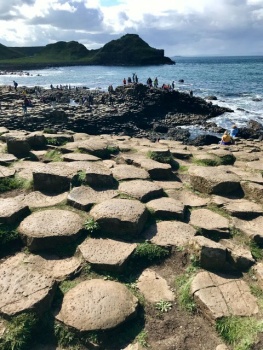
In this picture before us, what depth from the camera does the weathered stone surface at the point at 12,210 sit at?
435cm

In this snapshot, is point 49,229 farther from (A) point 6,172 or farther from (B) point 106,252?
(A) point 6,172

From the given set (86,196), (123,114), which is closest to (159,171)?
(86,196)

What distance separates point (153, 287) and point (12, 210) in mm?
2193

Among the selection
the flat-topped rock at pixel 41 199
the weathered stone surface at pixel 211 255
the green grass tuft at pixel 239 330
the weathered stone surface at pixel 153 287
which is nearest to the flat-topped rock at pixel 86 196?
the flat-topped rock at pixel 41 199

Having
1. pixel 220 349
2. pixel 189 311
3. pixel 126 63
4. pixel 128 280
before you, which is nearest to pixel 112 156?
pixel 128 280

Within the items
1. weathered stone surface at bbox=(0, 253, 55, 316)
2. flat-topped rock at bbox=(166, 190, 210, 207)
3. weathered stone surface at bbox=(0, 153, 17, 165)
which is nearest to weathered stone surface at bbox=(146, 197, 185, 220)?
flat-topped rock at bbox=(166, 190, 210, 207)

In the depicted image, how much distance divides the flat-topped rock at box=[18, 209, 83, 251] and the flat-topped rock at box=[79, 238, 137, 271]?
0.78 feet

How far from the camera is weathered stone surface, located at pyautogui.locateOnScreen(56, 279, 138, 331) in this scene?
3052 mm

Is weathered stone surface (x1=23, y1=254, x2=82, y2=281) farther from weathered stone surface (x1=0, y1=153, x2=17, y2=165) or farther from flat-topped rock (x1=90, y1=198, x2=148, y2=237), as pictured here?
weathered stone surface (x1=0, y1=153, x2=17, y2=165)

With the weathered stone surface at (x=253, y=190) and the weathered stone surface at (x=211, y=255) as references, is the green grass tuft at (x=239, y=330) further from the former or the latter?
the weathered stone surface at (x=253, y=190)

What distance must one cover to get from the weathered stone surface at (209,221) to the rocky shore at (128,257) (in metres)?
0.02

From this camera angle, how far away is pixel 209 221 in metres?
4.68

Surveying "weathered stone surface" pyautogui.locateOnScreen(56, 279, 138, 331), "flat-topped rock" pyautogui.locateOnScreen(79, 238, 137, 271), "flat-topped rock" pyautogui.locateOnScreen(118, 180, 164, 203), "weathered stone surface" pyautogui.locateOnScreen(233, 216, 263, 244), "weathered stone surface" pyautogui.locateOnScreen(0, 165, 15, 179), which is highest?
"weathered stone surface" pyautogui.locateOnScreen(0, 165, 15, 179)

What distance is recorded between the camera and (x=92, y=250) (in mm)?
3953
